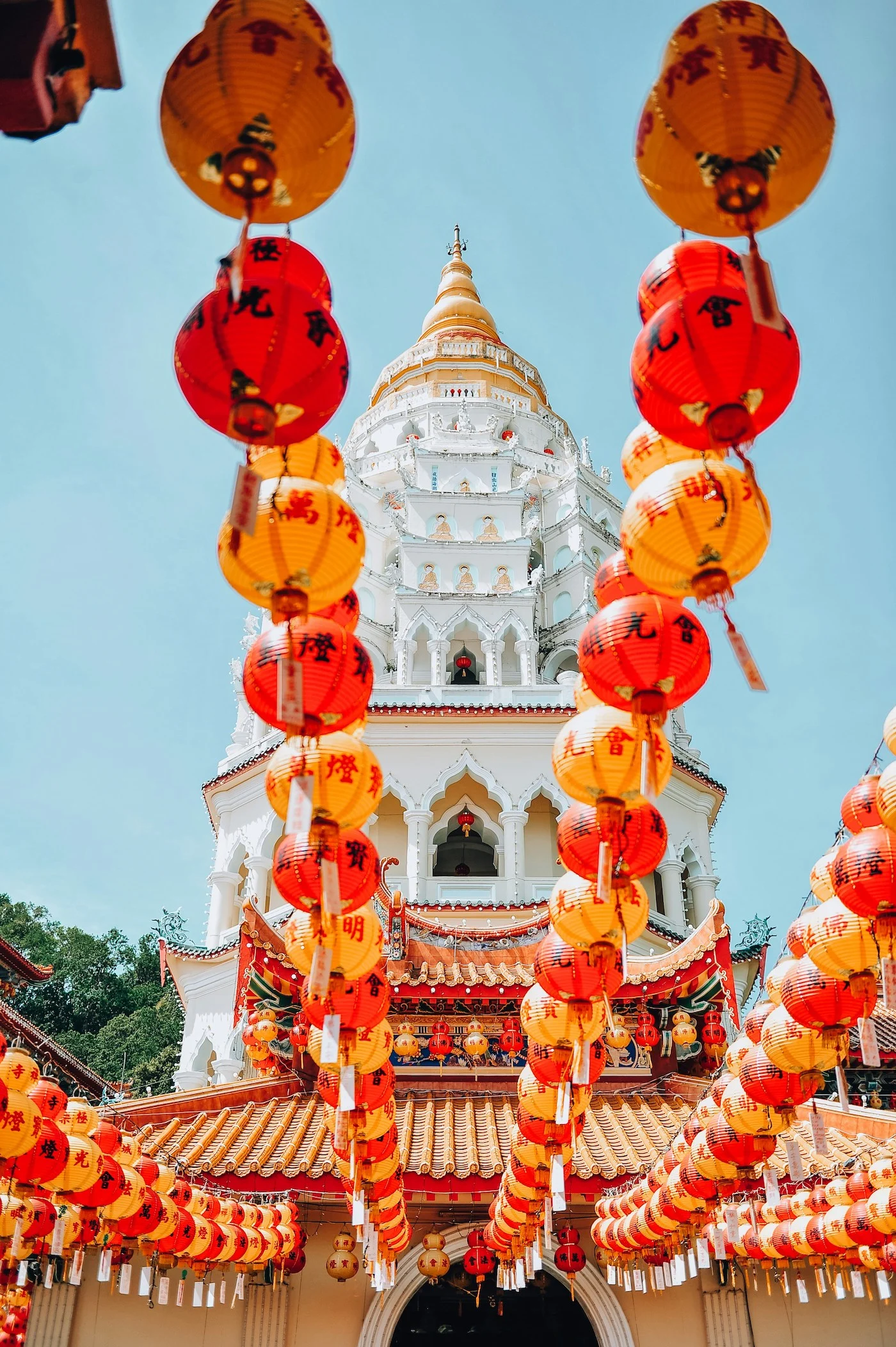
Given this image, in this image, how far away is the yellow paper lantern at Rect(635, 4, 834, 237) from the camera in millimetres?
3361

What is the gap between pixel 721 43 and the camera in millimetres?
3359

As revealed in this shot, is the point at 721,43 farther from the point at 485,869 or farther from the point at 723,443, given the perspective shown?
the point at 485,869

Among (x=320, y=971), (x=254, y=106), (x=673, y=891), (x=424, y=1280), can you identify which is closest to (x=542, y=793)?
(x=673, y=891)

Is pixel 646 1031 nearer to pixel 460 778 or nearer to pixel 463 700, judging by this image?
pixel 460 778

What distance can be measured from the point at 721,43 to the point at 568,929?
158 inches

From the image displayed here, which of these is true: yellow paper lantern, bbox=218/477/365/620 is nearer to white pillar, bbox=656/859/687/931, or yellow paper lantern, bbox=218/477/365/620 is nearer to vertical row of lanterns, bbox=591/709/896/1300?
vertical row of lanterns, bbox=591/709/896/1300

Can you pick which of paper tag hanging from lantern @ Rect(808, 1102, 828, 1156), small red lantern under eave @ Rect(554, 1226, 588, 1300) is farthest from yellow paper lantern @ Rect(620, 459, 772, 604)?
small red lantern under eave @ Rect(554, 1226, 588, 1300)

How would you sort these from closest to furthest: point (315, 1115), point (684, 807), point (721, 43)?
point (721, 43)
point (315, 1115)
point (684, 807)

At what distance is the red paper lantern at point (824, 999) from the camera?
5.71 m

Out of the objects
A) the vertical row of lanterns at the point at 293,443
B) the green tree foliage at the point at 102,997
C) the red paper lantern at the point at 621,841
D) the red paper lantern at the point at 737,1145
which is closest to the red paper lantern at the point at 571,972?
the red paper lantern at the point at 621,841

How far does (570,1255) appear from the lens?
961 cm

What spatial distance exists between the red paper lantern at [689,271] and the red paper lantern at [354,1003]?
3922 millimetres

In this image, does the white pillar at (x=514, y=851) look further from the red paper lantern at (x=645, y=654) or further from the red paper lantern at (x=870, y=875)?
the red paper lantern at (x=645, y=654)

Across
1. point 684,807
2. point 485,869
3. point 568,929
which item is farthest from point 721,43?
point 485,869
